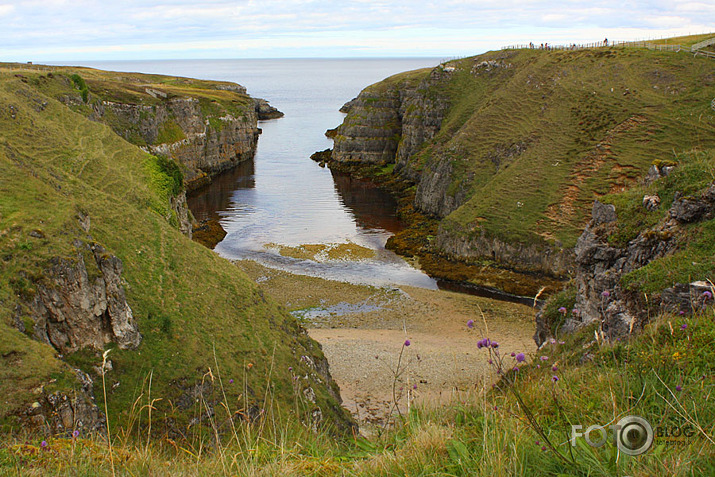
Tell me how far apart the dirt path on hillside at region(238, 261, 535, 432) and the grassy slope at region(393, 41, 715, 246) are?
41.7ft

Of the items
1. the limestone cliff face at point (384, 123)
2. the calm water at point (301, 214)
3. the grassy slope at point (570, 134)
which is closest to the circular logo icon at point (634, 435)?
the calm water at point (301, 214)

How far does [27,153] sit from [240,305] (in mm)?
22475

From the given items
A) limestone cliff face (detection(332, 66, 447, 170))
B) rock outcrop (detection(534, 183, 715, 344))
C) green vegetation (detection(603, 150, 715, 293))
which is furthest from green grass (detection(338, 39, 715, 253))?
rock outcrop (detection(534, 183, 715, 344))

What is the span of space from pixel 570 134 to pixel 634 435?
69.0 m

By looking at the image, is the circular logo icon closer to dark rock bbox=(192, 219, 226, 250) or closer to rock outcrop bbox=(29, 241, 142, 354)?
rock outcrop bbox=(29, 241, 142, 354)

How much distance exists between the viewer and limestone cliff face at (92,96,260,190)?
8294cm

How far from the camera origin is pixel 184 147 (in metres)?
97.2

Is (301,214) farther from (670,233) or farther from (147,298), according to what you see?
(670,233)

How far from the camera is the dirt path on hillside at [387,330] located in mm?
31188

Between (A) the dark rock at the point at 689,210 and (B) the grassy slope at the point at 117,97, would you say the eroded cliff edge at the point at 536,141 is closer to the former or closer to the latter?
(A) the dark rock at the point at 689,210

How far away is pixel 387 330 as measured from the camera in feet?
136

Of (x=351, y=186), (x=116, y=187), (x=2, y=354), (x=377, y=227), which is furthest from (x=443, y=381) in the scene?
(x=351, y=186)

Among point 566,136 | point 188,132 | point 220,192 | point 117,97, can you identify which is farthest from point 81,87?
point 566,136

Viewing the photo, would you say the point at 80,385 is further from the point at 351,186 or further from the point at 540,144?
the point at 351,186
